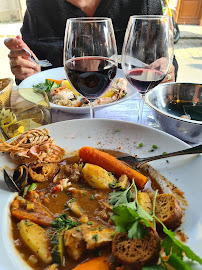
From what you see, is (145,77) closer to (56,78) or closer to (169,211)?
(169,211)

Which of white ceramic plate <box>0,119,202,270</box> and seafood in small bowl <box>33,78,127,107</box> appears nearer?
white ceramic plate <box>0,119,202,270</box>

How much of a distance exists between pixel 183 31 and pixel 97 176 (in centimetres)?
1316

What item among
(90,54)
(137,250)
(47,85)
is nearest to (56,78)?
(47,85)

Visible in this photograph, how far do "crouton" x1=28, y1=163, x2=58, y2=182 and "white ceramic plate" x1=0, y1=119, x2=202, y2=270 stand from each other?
0.46ft

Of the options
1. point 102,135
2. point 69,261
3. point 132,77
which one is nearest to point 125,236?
point 69,261

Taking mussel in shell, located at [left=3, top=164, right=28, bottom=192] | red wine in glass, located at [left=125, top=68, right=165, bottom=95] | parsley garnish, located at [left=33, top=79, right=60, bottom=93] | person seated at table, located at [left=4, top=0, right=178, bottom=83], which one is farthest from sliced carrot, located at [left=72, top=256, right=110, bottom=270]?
person seated at table, located at [left=4, top=0, right=178, bottom=83]

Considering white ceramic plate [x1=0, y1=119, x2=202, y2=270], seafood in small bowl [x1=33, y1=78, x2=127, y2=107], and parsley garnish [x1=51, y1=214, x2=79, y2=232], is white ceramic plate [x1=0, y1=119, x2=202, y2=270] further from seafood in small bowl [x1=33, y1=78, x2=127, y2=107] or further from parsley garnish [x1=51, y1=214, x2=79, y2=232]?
seafood in small bowl [x1=33, y1=78, x2=127, y2=107]

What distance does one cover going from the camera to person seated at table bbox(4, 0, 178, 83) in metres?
3.27

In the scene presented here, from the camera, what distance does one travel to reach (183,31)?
483 inches

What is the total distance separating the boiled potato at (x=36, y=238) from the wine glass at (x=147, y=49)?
102cm

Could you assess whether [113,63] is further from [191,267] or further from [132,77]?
[191,267]

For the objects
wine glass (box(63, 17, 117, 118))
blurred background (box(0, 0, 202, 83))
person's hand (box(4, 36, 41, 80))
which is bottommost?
blurred background (box(0, 0, 202, 83))

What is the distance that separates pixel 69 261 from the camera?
88 centimetres

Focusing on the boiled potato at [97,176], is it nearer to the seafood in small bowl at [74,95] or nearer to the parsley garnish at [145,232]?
the parsley garnish at [145,232]
